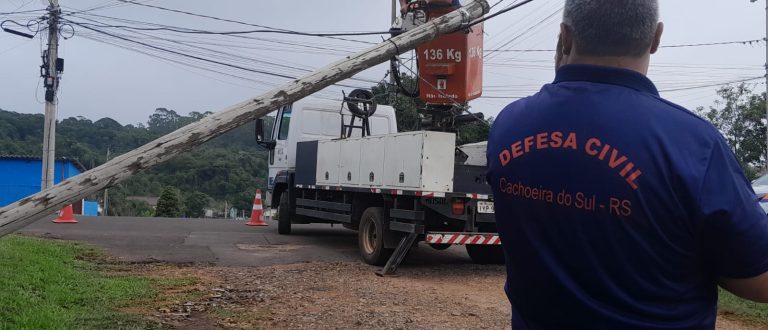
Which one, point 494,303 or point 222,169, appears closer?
point 494,303

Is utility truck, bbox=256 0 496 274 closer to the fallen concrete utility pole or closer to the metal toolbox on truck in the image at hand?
the metal toolbox on truck

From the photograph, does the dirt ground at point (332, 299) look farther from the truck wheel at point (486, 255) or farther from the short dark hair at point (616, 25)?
the short dark hair at point (616, 25)

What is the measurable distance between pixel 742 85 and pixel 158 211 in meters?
25.5

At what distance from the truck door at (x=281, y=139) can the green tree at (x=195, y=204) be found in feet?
84.9

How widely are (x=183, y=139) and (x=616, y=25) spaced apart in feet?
13.7

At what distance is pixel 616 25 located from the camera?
1497 millimetres

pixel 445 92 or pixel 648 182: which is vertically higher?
pixel 445 92

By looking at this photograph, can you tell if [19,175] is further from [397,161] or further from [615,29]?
[615,29]

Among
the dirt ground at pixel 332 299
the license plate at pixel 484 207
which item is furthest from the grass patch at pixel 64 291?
the license plate at pixel 484 207

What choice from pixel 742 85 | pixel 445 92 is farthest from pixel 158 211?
pixel 742 85

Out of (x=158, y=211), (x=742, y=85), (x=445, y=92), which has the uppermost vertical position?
(x=742, y=85)

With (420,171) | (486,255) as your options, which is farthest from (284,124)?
(420,171)

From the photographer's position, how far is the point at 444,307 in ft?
20.1

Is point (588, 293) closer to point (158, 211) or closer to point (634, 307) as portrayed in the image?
point (634, 307)
